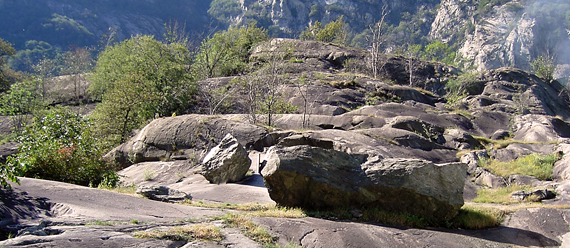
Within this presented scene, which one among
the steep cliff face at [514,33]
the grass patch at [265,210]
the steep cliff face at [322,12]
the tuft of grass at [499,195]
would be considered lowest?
the tuft of grass at [499,195]

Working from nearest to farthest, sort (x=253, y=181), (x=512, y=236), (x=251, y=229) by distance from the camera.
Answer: (x=251, y=229) < (x=512, y=236) < (x=253, y=181)

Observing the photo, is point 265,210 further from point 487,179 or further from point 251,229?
point 487,179

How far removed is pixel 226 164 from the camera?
13195 millimetres

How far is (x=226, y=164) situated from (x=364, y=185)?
577 cm

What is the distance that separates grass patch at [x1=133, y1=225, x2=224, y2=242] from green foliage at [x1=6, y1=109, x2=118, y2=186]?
276 inches

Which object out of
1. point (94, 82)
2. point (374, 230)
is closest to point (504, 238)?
point (374, 230)

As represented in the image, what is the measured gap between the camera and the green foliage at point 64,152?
37.0 feet

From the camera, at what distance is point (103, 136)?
22875 millimetres

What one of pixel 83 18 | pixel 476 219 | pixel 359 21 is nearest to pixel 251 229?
A: pixel 476 219

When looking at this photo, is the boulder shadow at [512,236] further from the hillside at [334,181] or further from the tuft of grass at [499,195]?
the tuft of grass at [499,195]

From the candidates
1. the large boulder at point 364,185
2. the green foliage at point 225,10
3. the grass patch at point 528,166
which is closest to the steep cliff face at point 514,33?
the grass patch at point 528,166

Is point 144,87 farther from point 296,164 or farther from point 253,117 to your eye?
point 296,164

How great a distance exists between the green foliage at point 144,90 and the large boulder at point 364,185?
16.4m

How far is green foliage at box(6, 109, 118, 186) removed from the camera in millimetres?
11289
